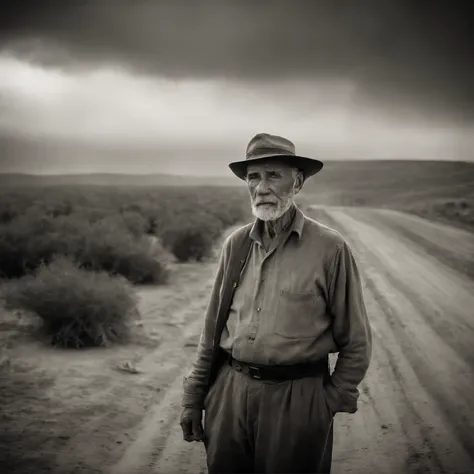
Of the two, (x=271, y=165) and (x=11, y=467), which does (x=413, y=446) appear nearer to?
(x=271, y=165)

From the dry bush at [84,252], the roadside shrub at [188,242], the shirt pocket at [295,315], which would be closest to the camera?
the shirt pocket at [295,315]

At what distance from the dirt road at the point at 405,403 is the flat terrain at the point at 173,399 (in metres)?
0.01

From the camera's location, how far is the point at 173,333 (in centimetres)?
739

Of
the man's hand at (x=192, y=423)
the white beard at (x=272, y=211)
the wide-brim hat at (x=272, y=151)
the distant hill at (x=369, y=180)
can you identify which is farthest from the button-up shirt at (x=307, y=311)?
the distant hill at (x=369, y=180)

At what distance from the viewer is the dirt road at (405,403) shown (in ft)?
12.6

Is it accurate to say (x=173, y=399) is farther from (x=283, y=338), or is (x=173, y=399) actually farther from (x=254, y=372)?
(x=283, y=338)

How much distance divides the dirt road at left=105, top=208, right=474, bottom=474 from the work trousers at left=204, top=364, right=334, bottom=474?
56.8 inches

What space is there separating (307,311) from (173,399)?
3175 mm

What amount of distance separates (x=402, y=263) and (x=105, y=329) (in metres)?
8.17

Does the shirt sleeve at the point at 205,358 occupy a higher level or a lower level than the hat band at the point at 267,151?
lower

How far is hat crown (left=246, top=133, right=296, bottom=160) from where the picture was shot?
2.52 m

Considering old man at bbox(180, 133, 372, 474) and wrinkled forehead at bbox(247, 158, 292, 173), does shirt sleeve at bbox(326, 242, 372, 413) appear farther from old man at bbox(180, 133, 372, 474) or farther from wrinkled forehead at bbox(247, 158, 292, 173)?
wrinkled forehead at bbox(247, 158, 292, 173)

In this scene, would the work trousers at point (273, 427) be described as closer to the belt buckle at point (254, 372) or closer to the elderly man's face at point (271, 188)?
the belt buckle at point (254, 372)

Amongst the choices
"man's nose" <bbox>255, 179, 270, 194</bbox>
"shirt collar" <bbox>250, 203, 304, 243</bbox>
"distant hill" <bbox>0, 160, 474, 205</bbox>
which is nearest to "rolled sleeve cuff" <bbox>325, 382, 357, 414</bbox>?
"shirt collar" <bbox>250, 203, 304, 243</bbox>
